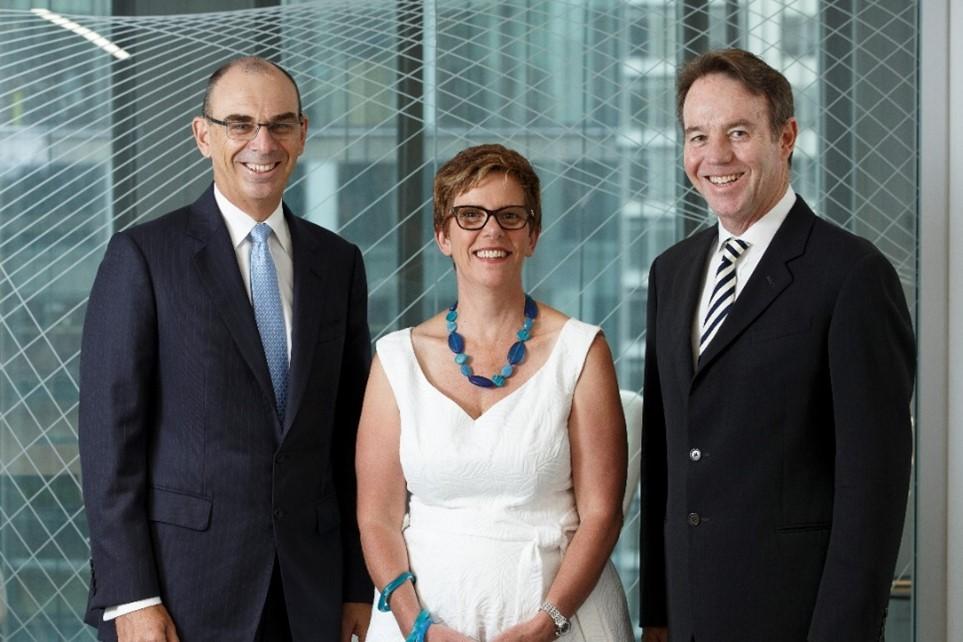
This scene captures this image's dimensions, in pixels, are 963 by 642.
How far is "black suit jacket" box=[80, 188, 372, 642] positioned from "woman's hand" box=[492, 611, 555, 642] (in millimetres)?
403

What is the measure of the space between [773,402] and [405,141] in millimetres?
1514

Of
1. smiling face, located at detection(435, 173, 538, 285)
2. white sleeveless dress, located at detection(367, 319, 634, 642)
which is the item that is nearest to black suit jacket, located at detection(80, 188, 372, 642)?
white sleeveless dress, located at detection(367, 319, 634, 642)

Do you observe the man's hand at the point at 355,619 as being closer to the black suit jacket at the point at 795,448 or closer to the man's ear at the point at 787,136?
the black suit jacket at the point at 795,448

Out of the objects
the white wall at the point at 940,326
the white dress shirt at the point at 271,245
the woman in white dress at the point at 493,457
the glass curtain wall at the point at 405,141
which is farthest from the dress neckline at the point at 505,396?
the white wall at the point at 940,326

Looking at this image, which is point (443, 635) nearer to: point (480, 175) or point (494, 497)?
point (494, 497)

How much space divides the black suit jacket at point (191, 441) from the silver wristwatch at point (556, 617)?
0.46m

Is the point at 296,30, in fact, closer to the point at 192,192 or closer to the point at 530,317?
the point at 192,192

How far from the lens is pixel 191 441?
224 centimetres

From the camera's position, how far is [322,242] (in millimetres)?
2465

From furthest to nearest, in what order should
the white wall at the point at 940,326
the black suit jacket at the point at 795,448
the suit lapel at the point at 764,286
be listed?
the white wall at the point at 940,326 < the suit lapel at the point at 764,286 < the black suit jacket at the point at 795,448

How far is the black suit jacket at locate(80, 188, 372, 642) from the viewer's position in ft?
7.19

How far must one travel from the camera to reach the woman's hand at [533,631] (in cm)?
219

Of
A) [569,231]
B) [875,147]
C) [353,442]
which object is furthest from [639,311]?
[353,442]

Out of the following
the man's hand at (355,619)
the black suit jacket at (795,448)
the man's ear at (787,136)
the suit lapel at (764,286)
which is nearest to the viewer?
the black suit jacket at (795,448)
